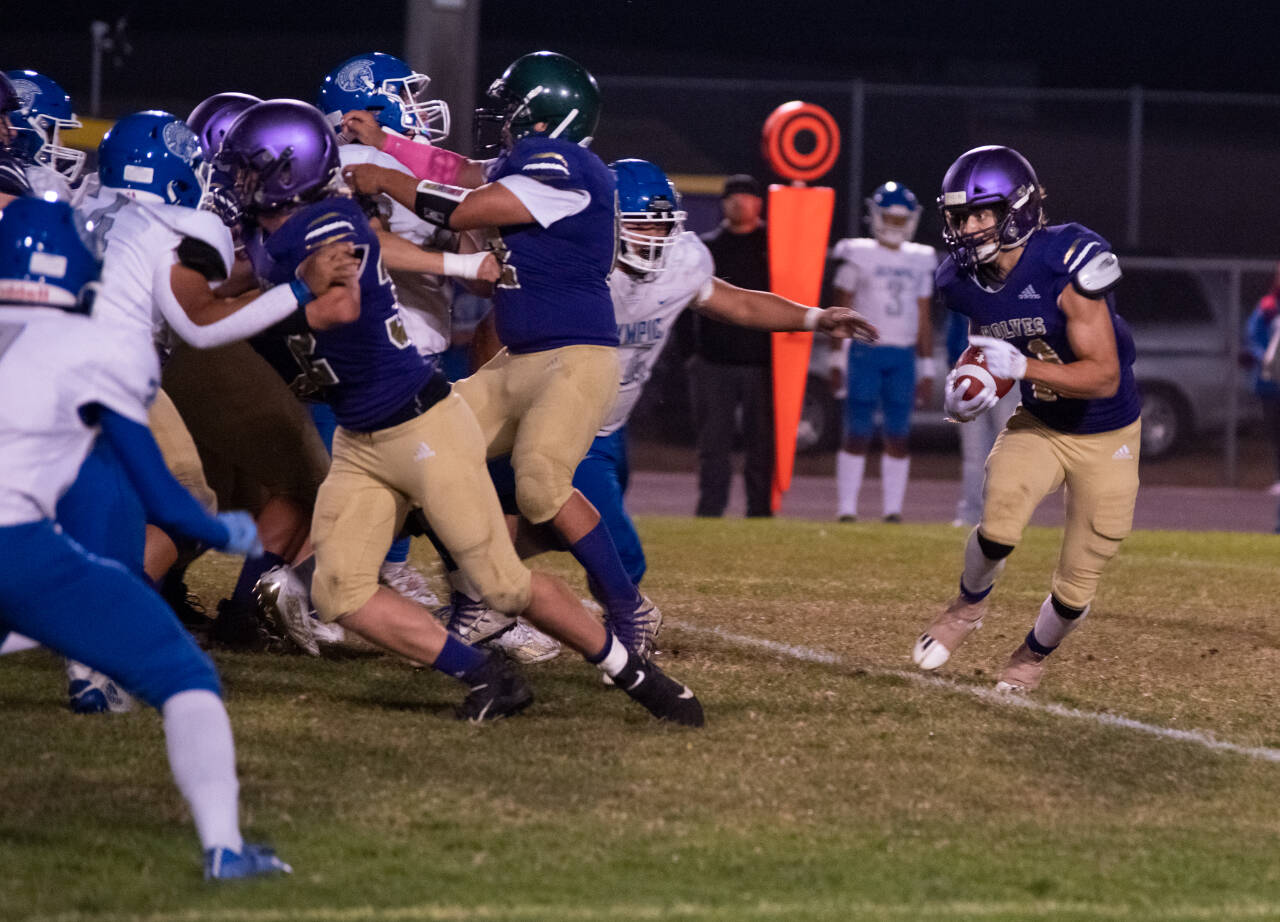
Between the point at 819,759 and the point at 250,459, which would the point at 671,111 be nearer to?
the point at 250,459

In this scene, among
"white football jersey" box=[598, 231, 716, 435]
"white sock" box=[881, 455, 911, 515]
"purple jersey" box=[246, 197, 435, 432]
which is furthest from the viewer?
"white sock" box=[881, 455, 911, 515]

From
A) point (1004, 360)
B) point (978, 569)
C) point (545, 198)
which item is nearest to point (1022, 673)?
point (978, 569)

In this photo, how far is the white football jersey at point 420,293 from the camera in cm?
575

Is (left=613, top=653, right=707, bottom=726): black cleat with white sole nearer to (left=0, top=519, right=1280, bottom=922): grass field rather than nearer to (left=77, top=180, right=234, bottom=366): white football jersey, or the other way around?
(left=0, top=519, right=1280, bottom=922): grass field

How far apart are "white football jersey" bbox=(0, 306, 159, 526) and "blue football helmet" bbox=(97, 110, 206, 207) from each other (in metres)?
1.57

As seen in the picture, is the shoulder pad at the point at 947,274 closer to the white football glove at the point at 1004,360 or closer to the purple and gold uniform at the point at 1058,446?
the purple and gold uniform at the point at 1058,446

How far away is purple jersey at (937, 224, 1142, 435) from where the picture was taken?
17.7 feet

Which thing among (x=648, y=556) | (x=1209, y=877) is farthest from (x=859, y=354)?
(x=1209, y=877)

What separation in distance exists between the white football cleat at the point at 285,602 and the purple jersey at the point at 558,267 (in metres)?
1.12

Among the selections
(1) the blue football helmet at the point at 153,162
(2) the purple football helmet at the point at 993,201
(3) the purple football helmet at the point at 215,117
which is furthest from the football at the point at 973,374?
(3) the purple football helmet at the point at 215,117

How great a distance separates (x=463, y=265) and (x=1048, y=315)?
1820 mm

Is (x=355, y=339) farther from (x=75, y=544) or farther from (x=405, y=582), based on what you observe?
(x=405, y=582)

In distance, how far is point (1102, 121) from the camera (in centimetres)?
2433

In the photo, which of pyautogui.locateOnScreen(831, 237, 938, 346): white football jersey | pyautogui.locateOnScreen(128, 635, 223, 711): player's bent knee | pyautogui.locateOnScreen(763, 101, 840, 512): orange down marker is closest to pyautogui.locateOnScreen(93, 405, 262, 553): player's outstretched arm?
pyautogui.locateOnScreen(128, 635, 223, 711): player's bent knee
